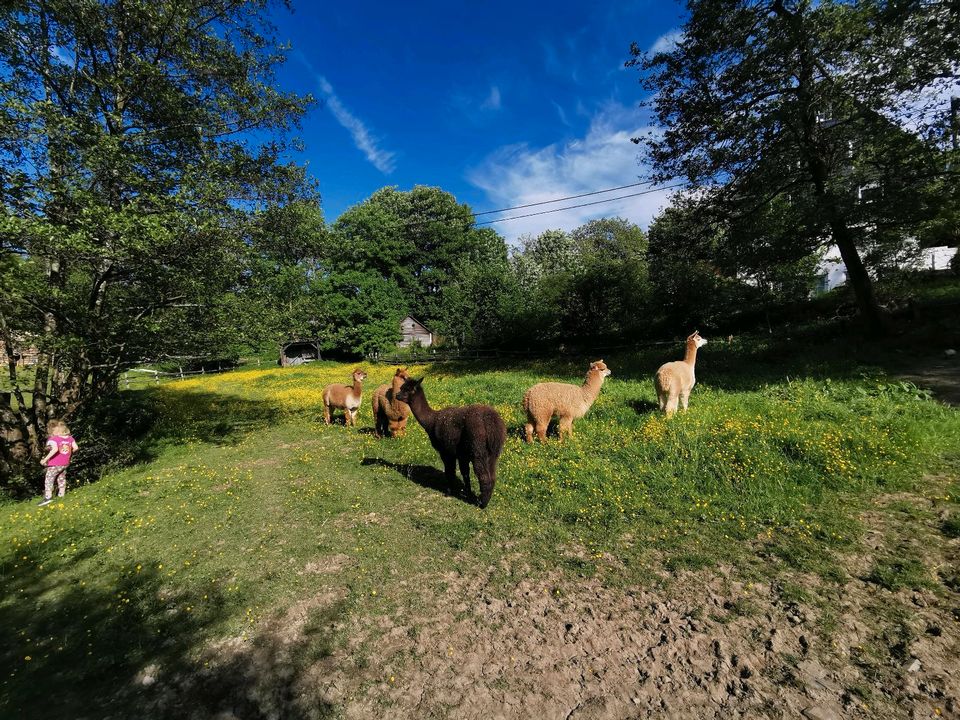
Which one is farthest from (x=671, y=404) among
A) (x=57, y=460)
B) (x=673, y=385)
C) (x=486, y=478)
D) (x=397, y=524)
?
(x=57, y=460)

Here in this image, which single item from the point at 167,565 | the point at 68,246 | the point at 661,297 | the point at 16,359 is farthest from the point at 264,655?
the point at 661,297

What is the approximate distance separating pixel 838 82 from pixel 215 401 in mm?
28632

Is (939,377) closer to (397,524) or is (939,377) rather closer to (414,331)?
(397,524)

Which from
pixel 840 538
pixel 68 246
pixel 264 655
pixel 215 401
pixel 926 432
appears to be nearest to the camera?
pixel 264 655

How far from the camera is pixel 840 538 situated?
5.40 metres

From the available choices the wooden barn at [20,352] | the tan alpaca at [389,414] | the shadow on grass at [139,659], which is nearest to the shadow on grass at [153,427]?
the wooden barn at [20,352]

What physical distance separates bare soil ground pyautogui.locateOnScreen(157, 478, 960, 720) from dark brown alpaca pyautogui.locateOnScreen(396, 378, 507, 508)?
81.4 inches

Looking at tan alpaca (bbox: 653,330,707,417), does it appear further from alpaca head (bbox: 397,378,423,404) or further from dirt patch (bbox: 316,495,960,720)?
alpaca head (bbox: 397,378,423,404)

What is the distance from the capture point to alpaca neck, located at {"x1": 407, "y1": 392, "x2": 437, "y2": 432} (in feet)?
25.7

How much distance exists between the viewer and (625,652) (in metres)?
4.09

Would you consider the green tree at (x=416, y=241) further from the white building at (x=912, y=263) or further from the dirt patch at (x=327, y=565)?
the dirt patch at (x=327, y=565)

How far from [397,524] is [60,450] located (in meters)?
8.06

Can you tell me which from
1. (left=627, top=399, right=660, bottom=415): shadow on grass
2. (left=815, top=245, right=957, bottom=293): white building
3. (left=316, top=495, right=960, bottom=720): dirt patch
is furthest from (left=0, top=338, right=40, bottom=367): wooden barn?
(left=815, top=245, right=957, bottom=293): white building

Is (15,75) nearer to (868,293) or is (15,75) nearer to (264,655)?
(264,655)
